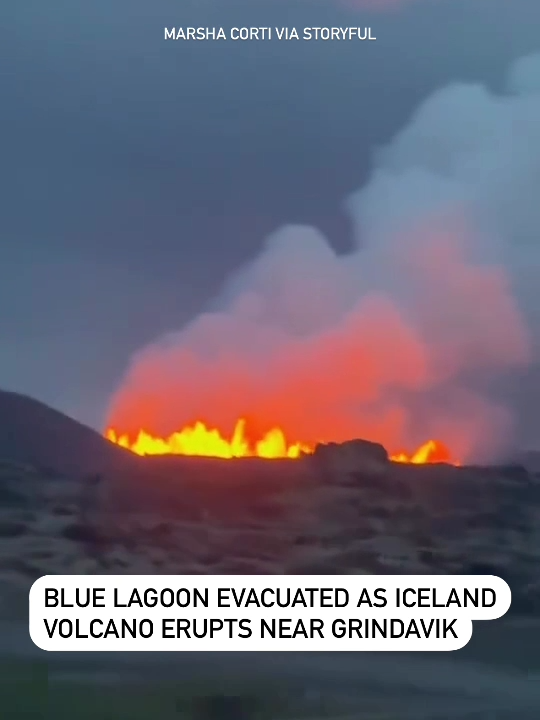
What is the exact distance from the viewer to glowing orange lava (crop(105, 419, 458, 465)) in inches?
69.4

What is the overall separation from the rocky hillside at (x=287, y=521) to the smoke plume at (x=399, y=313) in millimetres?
88

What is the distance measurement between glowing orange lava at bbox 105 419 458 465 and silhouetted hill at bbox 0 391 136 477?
36 millimetres

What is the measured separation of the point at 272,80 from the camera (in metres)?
1.83

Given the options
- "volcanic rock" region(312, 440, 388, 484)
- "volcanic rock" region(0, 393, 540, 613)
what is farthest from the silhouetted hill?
"volcanic rock" region(312, 440, 388, 484)

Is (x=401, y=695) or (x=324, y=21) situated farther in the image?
(x=324, y=21)

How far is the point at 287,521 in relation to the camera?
5.77 feet

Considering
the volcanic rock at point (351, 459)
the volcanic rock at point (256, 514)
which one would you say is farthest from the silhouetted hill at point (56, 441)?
the volcanic rock at point (351, 459)

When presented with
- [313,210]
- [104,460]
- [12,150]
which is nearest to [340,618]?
[104,460]

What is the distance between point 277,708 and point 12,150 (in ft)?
4.54

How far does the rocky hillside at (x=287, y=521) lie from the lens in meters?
1.74

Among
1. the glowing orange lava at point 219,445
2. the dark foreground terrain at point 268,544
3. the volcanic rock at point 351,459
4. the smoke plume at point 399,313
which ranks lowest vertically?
the dark foreground terrain at point 268,544

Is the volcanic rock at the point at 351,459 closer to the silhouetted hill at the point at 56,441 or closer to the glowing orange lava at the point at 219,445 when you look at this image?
the glowing orange lava at the point at 219,445

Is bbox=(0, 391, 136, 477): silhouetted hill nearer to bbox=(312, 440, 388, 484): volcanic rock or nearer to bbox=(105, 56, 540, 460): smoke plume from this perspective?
bbox=(105, 56, 540, 460): smoke plume

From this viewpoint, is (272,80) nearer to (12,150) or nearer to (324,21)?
(324,21)
